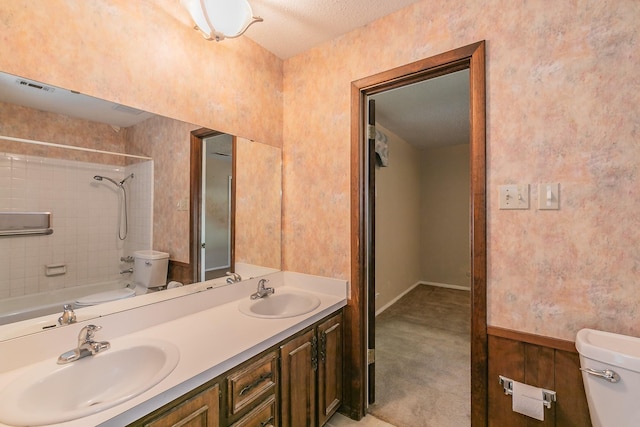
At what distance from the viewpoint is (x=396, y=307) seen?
3807mm

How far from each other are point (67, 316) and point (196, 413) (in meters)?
A: 0.67

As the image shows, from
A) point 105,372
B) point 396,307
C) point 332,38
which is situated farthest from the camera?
point 396,307

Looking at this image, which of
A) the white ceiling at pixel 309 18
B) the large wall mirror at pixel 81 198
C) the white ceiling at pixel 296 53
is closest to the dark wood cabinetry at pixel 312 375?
the large wall mirror at pixel 81 198

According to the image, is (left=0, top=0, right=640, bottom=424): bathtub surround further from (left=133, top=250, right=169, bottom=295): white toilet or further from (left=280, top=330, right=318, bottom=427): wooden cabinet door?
(left=280, top=330, right=318, bottom=427): wooden cabinet door

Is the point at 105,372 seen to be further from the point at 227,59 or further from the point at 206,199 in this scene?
the point at 227,59

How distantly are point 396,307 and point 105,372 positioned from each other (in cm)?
341

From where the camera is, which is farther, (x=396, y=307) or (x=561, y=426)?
(x=396, y=307)

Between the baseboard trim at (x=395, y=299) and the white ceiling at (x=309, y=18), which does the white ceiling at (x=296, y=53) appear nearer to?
the white ceiling at (x=309, y=18)

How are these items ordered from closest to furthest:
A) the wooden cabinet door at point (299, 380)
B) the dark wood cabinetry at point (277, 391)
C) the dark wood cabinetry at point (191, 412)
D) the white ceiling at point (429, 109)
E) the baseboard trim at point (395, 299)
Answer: the dark wood cabinetry at point (191, 412)
the dark wood cabinetry at point (277, 391)
the wooden cabinet door at point (299, 380)
the white ceiling at point (429, 109)
the baseboard trim at point (395, 299)

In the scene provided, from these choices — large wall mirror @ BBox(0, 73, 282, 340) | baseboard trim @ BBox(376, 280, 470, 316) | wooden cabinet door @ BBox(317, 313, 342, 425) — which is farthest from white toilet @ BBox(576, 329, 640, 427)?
baseboard trim @ BBox(376, 280, 470, 316)

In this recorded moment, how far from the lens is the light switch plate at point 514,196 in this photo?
1262 mm

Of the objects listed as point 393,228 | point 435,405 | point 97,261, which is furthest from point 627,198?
point 393,228

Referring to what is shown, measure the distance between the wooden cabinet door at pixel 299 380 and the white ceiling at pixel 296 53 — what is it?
1.39 metres

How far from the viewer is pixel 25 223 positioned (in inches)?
42.4
